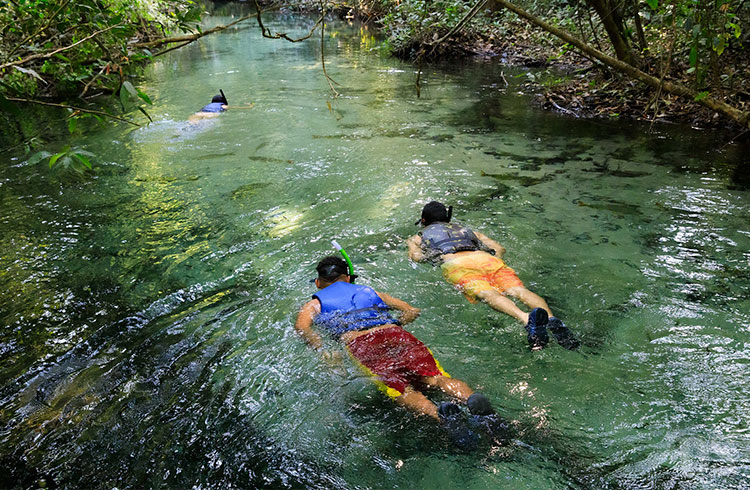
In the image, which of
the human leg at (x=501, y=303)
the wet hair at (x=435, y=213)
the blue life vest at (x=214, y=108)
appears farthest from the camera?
the blue life vest at (x=214, y=108)

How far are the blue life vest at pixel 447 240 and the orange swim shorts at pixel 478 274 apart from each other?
129 mm

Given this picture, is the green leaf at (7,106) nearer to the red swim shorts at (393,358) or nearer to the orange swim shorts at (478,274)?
the red swim shorts at (393,358)

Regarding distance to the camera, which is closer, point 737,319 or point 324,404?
point 324,404

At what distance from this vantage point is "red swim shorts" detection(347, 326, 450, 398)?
306 centimetres

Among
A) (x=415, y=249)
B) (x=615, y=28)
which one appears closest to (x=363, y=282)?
(x=415, y=249)

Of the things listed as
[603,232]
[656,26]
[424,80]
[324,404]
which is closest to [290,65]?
[424,80]

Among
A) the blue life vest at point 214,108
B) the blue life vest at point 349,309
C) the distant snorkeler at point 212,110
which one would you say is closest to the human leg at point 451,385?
the blue life vest at point 349,309

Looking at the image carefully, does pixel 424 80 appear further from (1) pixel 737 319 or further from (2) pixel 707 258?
(1) pixel 737 319

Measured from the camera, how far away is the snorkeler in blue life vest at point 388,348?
107 inches

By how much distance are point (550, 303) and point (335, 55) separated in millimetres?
16956

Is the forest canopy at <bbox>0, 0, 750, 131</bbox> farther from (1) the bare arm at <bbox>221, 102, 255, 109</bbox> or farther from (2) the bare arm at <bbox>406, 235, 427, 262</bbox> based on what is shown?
(1) the bare arm at <bbox>221, 102, 255, 109</bbox>

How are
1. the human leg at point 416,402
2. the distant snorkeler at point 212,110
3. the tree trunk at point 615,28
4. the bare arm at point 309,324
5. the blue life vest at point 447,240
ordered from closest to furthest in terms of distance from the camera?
the human leg at point 416,402, the bare arm at point 309,324, the blue life vest at point 447,240, the tree trunk at point 615,28, the distant snorkeler at point 212,110

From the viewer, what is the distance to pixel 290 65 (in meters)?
16.7

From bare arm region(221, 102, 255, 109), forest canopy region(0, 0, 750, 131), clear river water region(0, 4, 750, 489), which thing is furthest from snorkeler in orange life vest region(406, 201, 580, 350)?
bare arm region(221, 102, 255, 109)
